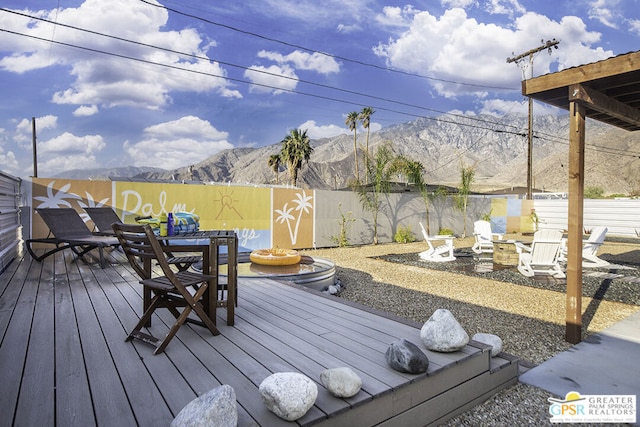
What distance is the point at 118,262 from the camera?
217 inches

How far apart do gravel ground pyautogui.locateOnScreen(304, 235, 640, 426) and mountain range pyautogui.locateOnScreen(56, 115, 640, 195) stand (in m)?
17.2

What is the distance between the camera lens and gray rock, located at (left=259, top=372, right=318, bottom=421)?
1.49 metres

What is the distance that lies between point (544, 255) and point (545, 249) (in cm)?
15

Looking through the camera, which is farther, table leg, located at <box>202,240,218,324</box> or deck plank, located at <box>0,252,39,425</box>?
table leg, located at <box>202,240,218,324</box>

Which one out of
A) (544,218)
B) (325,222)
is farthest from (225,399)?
(544,218)

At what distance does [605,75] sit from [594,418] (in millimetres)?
3009

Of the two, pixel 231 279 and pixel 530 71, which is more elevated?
pixel 530 71

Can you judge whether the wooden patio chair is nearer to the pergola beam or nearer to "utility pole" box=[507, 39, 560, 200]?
the pergola beam

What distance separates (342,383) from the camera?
1.67 metres

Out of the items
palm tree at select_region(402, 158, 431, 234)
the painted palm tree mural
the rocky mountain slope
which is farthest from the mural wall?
the rocky mountain slope

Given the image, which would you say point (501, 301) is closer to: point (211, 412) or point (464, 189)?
point (211, 412)

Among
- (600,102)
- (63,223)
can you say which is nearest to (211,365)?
(600,102)

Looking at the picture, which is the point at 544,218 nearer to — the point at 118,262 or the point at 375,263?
the point at 375,263

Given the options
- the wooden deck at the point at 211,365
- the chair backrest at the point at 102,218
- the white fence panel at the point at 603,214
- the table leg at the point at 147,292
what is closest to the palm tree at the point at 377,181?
the chair backrest at the point at 102,218
